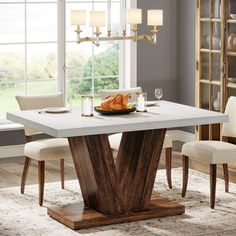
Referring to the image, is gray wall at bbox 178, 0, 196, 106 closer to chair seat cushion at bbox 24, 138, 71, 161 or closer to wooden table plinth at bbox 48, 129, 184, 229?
chair seat cushion at bbox 24, 138, 71, 161

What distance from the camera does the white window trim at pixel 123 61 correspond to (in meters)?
7.75

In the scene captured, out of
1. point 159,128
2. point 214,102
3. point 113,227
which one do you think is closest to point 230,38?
point 214,102

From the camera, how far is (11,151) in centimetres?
768

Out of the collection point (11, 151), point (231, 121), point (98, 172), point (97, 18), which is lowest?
point (11, 151)

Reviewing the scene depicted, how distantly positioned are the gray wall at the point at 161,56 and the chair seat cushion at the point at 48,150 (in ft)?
7.61

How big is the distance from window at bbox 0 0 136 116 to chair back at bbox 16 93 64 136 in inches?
44.8

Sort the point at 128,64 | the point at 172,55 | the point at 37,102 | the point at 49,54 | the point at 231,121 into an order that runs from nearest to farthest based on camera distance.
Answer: the point at 231,121 → the point at 37,102 → the point at 49,54 → the point at 128,64 → the point at 172,55

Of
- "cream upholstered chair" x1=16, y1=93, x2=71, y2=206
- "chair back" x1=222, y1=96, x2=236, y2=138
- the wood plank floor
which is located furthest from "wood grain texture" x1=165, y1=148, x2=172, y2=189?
"cream upholstered chair" x1=16, y1=93, x2=71, y2=206

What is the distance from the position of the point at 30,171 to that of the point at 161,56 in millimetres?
2055

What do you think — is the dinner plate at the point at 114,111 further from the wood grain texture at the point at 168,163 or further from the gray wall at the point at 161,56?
the gray wall at the point at 161,56

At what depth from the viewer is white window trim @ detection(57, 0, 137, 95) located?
7754 millimetres

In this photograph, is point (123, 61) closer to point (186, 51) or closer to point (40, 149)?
point (186, 51)

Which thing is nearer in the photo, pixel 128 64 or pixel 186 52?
pixel 128 64

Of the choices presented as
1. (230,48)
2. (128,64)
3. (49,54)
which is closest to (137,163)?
(230,48)
